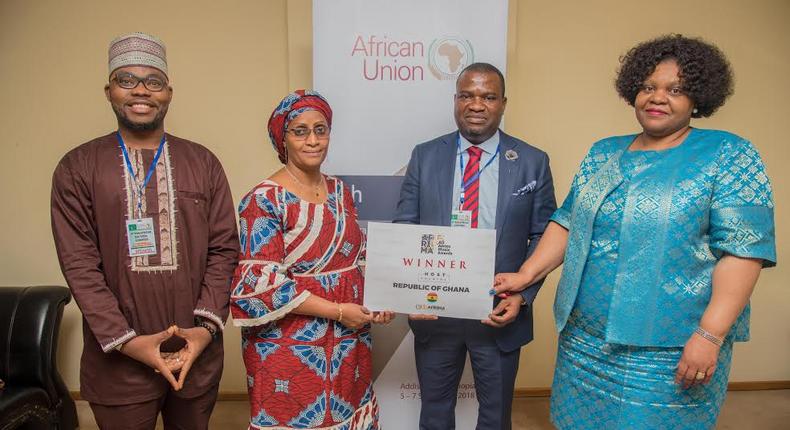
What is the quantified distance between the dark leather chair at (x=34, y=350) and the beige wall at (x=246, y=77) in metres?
0.63

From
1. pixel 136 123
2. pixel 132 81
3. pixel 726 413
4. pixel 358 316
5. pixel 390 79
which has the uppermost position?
pixel 390 79

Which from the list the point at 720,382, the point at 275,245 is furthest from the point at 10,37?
the point at 720,382

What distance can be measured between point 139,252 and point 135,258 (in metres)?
0.03

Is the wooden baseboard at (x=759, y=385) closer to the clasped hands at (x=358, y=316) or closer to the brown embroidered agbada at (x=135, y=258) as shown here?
the clasped hands at (x=358, y=316)

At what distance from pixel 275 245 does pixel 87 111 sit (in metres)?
2.36

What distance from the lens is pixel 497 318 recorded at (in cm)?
191

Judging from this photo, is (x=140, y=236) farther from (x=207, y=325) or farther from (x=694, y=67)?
(x=694, y=67)

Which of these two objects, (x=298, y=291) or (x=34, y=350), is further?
(x=34, y=350)

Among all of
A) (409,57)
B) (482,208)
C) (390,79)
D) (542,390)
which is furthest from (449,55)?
(542,390)

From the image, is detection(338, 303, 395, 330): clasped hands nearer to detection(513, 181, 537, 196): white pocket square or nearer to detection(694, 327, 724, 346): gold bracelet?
detection(513, 181, 537, 196): white pocket square

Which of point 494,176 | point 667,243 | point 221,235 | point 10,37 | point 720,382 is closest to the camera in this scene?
point 667,243

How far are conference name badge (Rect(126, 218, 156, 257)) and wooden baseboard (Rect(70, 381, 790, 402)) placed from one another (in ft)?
7.18

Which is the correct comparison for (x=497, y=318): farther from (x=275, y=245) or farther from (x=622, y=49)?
(x=622, y=49)

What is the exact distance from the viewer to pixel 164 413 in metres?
1.92
